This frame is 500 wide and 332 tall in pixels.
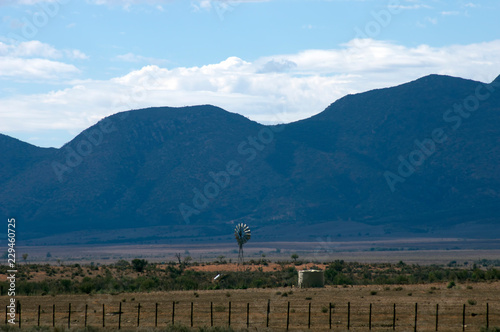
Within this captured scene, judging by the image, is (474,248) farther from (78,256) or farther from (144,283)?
(144,283)

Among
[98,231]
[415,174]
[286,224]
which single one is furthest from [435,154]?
[98,231]

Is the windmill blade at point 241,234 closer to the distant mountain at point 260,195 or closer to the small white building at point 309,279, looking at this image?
the small white building at point 309,279

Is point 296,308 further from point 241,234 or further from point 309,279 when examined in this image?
point 241,234

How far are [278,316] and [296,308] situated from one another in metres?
3.75

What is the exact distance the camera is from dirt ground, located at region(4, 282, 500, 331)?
34.8 m

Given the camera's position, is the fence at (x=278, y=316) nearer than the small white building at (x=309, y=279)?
Yes

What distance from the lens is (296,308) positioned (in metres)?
41.2

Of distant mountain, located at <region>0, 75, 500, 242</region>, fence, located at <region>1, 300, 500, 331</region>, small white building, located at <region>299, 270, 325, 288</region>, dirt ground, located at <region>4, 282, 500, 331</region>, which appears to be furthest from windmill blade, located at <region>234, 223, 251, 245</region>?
distant mountain, located at <region>0, 75, 500, 242</region>

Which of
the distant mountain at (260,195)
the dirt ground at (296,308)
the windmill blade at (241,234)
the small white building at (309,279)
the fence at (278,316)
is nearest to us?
the fence at (278,316)

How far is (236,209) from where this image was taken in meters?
183

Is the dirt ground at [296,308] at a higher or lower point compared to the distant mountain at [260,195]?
lower

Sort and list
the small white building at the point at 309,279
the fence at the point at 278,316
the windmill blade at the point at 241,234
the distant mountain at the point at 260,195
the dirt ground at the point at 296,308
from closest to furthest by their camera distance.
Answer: the fence at the point at 278,316 < the dirt ground at the point at 296,308 < the small white building at the point at 309,279 < the windmill blade at the point at 241,234 < the distant mountain at the point at 260,195

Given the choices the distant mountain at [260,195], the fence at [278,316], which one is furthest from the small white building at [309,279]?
the distant mountain at [260,195]

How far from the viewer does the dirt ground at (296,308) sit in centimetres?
3481
